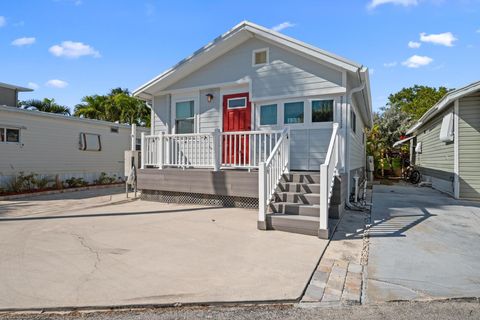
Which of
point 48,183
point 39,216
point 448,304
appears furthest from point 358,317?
point 48,183

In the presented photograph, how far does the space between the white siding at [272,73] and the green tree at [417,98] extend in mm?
24056

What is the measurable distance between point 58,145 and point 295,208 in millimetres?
11733

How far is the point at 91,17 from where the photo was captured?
32.1 ft

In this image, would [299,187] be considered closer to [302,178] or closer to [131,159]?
[302,178]

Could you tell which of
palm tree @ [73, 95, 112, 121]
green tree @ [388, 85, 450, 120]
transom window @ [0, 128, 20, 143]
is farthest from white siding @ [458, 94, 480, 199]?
palm tree @ [73, 95, 112, 121]

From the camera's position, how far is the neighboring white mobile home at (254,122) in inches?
265

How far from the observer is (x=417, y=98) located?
40.2 metres

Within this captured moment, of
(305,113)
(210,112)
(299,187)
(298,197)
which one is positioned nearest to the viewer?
(298,197)

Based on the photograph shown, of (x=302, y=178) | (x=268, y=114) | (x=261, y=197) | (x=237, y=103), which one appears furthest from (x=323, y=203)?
(x=237, y=103)

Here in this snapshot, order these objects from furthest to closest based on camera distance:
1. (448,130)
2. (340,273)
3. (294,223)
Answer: (448,130)
(294,223)
(340,273)

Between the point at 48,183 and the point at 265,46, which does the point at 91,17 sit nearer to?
the point at 265,46

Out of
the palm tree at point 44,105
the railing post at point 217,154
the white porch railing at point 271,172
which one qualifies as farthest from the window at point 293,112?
the palm tree at point 44,105

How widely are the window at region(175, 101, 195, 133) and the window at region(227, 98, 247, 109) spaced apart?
52.9 inches

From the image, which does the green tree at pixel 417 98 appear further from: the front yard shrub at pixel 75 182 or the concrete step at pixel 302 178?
the front yard shrub at pixel 75 182
